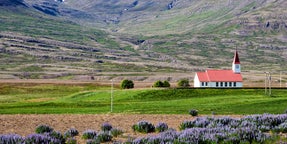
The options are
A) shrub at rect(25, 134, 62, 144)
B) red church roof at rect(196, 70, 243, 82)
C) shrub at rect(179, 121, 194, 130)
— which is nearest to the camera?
shrub at rect(25, 134, 62, 144)

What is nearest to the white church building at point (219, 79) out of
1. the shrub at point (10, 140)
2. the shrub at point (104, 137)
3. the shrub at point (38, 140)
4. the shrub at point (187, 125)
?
the shrub at point (187, 125)

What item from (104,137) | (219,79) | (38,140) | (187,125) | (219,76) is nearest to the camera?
(38,140)

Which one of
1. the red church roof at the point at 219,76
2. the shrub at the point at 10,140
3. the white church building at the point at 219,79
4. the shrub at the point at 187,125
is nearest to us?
the shrub at the point at 10,140

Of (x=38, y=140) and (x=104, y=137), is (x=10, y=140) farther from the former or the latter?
(x=104, y=137)

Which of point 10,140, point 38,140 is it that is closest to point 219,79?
point 38,140

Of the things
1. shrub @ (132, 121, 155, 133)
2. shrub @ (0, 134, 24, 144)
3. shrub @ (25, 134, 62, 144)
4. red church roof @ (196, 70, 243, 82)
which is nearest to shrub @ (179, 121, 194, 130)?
shrub @ (132, 121, 155, 133)

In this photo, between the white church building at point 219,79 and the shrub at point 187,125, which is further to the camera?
the white church building at point 219,79

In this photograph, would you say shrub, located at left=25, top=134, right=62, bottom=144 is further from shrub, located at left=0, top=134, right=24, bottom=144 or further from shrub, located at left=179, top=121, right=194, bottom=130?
shrub, located at left=179, top=121, right=194, bottom=130

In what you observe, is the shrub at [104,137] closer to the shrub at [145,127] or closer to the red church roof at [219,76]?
the shrub at [145,127]

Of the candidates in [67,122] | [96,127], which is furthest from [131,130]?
[67,122]

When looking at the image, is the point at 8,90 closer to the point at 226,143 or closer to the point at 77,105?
the point at 77,105

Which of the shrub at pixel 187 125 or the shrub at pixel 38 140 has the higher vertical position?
the shrub at pixel 38 140

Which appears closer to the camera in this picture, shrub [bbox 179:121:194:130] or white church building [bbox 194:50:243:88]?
shrub [bbox 179:121:194:130]

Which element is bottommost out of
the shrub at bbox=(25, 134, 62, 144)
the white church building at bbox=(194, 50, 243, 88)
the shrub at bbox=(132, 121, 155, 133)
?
the shrub at bbox=(132, 121, 155, 133)
